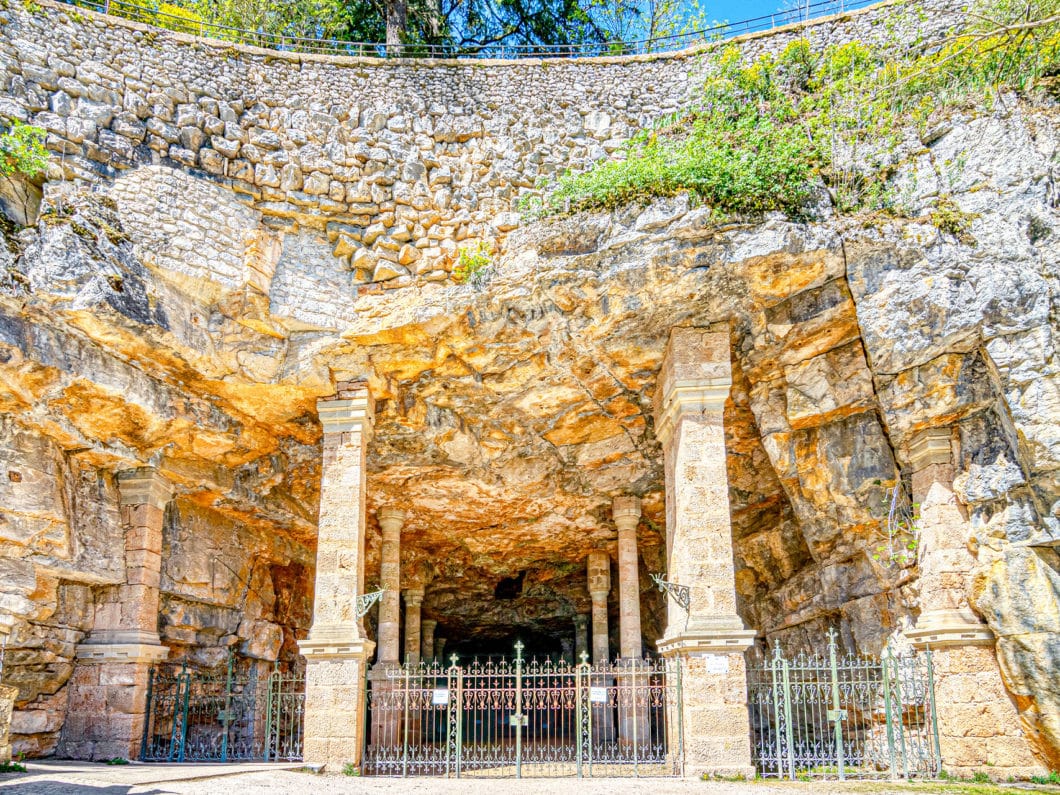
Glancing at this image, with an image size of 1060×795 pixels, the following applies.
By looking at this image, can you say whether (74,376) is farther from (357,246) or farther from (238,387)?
(357,246)

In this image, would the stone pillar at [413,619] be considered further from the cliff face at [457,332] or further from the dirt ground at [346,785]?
the dirt ground at [346,785]

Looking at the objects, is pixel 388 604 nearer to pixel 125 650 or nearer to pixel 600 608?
pixel 125 650

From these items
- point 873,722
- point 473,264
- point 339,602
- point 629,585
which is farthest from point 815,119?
point 339,602

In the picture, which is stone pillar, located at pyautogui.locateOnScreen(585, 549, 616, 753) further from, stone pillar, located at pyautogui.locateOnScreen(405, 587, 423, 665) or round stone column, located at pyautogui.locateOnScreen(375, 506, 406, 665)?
round stone column, located at pyautogui.locateOnScreen(375, 506, 406, 665)

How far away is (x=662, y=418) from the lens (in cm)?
1121

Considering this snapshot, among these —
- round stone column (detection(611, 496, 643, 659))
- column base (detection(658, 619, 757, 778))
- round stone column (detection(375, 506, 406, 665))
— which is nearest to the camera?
column base (detection(658, 619, 757, 778))

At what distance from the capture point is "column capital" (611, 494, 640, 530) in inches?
581

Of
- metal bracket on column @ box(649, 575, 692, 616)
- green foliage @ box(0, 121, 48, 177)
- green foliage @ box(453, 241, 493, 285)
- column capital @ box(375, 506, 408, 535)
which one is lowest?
metal bracket on column @ box(649, 575, 692, 616)

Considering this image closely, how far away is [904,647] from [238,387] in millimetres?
9194

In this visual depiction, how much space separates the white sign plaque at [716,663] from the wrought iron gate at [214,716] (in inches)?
197

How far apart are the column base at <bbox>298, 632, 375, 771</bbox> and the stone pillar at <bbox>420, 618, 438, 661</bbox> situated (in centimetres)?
1048

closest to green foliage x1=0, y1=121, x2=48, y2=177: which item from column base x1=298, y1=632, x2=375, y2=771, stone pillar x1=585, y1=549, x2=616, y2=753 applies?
column base x1=298, y1=632, x2=375, y2=771

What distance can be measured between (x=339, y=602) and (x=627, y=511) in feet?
20.3

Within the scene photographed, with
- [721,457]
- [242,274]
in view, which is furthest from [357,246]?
[721,457]
